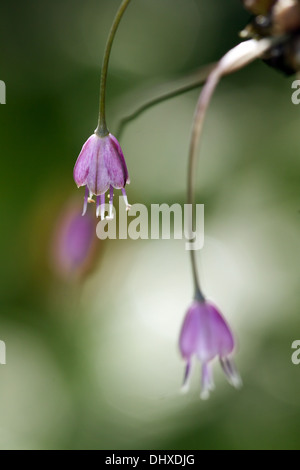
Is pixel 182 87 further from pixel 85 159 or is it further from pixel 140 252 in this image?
pixel 140 252

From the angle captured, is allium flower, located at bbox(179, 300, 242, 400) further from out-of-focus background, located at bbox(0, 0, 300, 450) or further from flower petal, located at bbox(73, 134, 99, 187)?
out-of-focus background, located at bbox(0, 0, 300, 450)

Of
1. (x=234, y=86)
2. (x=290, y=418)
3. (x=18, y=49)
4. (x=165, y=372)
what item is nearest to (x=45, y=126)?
(x=18, y=49)

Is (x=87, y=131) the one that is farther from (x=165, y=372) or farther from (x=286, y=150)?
(x=165, y=372)

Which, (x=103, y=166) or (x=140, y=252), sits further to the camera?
(x=140, y=252)

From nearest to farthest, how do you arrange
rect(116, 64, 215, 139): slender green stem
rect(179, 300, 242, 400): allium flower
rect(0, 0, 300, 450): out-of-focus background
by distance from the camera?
1. rect(116, 64, 215, 139): slender green stem
2. rect(179, 300, 242, 400): allium flower
3. rect(0, 0, 300, 450): out-of-focus background

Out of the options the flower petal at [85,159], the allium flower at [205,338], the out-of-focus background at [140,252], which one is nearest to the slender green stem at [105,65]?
the flower petal at [85,159]

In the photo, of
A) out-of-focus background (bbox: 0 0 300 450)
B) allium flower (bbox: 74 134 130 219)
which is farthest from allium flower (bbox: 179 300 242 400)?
out-of-focus background (bbox: 0 0 300 450)

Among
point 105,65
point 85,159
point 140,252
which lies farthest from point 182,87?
point 140,252
